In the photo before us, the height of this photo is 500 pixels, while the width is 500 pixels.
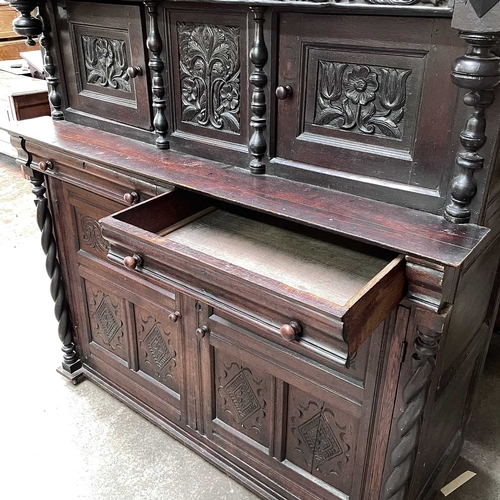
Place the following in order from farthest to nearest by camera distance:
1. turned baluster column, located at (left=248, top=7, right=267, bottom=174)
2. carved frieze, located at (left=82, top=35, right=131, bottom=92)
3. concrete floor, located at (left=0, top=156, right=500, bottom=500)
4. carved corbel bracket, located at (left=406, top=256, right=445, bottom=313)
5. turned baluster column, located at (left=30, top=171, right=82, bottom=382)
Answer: turned baluster column, located at (left=30, top=171, right=82, bottom=382)
concrete floor, located at (left=0, top=156, right=500, bottom=500)
carved frieze, located at (left=82, top=35, right=131, bottom=92)
turned baluster column, located at (left=248, top=7, right=267, bottom=174)
carved corbel bracket, located at (left=406, top=256, right=445, bottom=313)

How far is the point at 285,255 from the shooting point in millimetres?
1299

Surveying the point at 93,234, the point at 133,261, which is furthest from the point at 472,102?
the point at 93,234

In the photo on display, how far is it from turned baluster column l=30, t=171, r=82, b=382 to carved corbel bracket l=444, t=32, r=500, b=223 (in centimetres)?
141

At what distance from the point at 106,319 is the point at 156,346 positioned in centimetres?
28

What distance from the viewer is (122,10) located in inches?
62.7

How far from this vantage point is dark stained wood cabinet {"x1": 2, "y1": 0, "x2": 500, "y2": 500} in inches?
43.1

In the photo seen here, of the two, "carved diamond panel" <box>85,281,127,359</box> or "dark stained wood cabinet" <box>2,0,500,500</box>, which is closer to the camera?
"dark stained wood cabinet" <box>2,0,500,500</box>

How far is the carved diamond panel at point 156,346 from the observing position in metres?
1.77

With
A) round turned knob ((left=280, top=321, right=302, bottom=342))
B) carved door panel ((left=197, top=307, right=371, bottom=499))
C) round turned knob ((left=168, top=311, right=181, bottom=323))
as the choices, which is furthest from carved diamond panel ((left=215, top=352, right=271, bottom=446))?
round turned knob ((left=280, top=321, right=302, bottom=342))

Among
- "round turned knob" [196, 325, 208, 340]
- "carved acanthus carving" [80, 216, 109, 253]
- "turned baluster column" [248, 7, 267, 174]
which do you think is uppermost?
"turned baluster column" [248, 7, 267, 174]

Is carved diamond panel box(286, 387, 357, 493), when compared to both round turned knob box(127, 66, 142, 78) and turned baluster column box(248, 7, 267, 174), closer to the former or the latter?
turned baluster column box(248, 7, 267, 174)

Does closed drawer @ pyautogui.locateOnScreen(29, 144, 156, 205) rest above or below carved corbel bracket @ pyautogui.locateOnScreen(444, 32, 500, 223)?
below

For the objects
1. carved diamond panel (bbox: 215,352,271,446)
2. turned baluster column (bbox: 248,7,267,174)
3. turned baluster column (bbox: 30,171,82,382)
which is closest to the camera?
turned baluster column (bbox: 248,7,267,174)

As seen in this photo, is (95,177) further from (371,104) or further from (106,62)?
(371,104)
